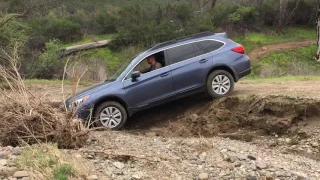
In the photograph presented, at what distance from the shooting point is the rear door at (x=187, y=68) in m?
10.0

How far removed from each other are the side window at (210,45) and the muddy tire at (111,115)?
2585 millimetres

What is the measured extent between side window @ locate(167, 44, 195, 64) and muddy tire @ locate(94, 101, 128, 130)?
1.77m

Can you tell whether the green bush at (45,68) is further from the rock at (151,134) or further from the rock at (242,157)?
the rock at (242,157)

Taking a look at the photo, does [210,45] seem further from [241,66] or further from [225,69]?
[241,66]

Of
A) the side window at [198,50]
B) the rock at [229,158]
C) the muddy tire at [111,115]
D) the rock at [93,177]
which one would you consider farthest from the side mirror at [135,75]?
the rock at [93,177]

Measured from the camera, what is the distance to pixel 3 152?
21.1ft

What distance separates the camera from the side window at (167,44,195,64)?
1023 cm

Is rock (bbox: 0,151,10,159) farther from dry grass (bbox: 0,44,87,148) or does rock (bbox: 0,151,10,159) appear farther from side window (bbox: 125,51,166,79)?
side window (bbox: 125,51,166,79)

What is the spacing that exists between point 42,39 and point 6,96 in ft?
83.2

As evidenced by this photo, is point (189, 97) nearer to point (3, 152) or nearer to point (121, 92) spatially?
point (121, 92)

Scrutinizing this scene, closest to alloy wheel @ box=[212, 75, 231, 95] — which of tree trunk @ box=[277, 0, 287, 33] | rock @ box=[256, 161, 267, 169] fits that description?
rock @ box=[256, 161, 267, 169]

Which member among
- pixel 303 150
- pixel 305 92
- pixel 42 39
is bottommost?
pixel 303 150

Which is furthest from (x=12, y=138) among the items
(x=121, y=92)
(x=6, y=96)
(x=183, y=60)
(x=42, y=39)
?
(x=42, y=39)

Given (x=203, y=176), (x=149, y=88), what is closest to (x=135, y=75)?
(x=149, y=88)
